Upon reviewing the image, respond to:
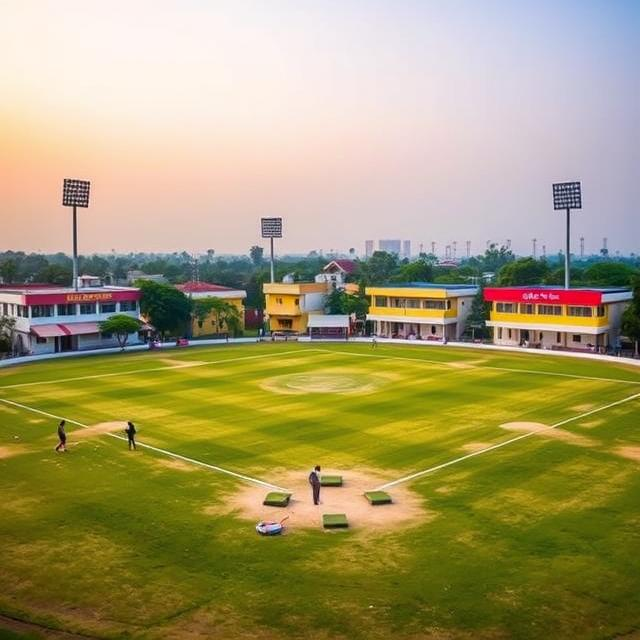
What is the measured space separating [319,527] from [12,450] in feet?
57.7

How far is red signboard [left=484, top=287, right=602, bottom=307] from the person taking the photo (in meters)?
69.7

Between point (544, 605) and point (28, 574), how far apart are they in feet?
44.7

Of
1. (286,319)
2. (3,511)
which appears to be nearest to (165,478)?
(3,511)

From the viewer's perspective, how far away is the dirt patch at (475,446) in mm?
34000

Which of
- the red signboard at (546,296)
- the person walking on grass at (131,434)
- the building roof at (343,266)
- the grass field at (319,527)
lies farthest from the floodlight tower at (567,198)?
the building roof at (343,266)

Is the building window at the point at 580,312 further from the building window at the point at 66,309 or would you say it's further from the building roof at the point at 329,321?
the building window at the point at 66,309

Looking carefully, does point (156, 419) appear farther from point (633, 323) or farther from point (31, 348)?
point (633, 323)

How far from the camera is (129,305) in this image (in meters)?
81.3

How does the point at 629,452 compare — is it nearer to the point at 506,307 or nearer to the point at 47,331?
the point at 506,307

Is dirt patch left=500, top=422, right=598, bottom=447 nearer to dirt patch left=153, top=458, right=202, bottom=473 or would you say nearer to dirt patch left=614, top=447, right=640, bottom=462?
dirt patch left=614, top=447, right=640, bottom=462

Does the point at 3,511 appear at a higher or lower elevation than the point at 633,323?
lower

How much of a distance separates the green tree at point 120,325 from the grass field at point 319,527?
74.2 feet

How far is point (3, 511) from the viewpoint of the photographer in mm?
25891

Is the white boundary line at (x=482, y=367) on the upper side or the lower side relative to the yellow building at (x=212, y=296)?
lower
